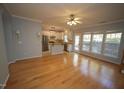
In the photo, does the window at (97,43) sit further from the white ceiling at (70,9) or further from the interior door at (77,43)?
the white ceiling at (70,9)

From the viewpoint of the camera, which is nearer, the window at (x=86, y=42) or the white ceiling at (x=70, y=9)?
the white ceiling at (x=70, y=9)

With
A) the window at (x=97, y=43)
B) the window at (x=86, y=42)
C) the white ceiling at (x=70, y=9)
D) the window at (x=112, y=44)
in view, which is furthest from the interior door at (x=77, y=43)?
the white ceiling at (x=70, y=9)

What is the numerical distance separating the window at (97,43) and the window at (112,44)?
414 millimetres

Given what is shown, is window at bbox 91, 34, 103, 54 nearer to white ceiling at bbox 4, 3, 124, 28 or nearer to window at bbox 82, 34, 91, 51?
window at bbox 82, 34, 91, 51

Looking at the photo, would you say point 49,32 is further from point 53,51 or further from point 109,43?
point 109,43

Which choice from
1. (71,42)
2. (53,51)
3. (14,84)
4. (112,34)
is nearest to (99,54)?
(112,34)

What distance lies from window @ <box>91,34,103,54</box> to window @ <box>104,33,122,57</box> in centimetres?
41

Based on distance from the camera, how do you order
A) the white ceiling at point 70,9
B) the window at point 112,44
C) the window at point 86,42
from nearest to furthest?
the white ceiling at point 70,9, the window at point 112,44, the window at point 86,42

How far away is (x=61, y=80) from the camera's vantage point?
7.95 ft

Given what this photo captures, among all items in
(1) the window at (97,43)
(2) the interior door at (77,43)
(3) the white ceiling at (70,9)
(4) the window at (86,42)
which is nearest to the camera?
(3) the white ceiling at (70,9)

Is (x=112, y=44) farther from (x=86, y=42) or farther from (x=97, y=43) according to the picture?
(x=86, y=42)

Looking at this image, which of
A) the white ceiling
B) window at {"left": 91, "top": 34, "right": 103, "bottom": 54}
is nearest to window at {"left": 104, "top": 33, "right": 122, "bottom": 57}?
window at {"left": 91, "top": 34, "right": 103, "bottom": 54}

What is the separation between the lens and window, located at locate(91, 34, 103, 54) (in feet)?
17.1

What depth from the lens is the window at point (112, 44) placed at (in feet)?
14.2
